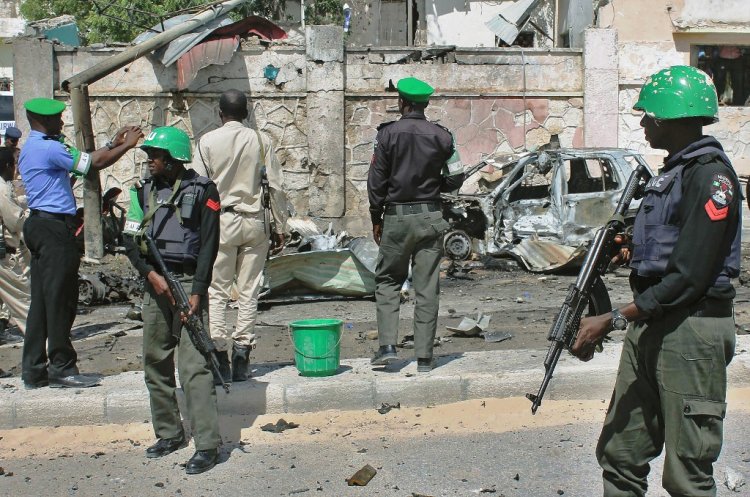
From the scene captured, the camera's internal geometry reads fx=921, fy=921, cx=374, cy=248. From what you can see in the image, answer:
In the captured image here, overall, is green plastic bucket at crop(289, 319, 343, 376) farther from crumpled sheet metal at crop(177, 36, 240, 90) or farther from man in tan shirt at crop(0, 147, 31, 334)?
crumpled sheet metal at crop(177, 36, 240, 90)

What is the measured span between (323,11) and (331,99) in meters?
12.8

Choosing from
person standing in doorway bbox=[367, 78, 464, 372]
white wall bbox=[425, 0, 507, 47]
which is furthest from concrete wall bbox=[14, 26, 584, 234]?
white wall bbox=[425, 0, 507, 47]

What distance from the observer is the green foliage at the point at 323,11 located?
88.5 ft

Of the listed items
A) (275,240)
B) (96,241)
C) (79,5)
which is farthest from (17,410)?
(79,5)

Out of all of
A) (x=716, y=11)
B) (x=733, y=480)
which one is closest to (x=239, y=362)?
(x=733, y=480)

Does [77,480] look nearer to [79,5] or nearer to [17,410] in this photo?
[17,410]

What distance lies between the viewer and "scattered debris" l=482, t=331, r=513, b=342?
825 centimetres

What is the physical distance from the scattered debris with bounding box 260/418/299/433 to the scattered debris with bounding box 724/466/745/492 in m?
2.53

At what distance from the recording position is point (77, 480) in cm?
495

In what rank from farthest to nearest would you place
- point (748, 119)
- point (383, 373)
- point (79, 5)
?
point (79, 5), point (748, 119), point (383, 373)

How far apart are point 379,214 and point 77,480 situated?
8.81 feet

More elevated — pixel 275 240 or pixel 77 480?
pixel 275 240

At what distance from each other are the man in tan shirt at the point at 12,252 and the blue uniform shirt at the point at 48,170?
2.04m

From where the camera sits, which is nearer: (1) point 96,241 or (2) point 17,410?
(2) point 17,410
